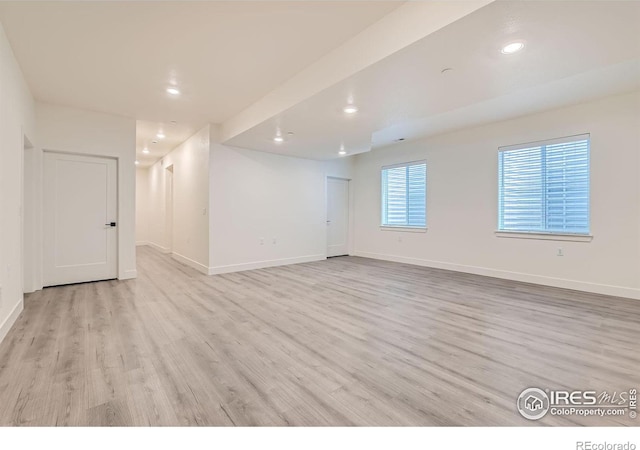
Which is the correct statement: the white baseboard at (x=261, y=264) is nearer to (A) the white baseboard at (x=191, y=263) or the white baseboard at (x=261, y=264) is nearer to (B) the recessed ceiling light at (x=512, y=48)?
(A) the white baseboard at (x=191, y=263)

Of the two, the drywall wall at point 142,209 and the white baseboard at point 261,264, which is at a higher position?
the drywall wall at point 142,209

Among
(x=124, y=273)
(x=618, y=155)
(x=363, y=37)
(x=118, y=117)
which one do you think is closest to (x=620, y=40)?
(x=363, y=37)

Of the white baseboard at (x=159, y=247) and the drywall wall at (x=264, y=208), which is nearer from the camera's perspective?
the drywall wall at (x=264, y=208)

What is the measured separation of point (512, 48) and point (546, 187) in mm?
3268

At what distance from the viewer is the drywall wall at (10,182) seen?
258cm

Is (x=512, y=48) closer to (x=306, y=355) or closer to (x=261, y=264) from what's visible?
(x=306, y=355)

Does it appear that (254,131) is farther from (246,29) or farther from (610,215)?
(610,215)

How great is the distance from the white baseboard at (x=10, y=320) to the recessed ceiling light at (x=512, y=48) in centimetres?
481

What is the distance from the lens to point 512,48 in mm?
2346

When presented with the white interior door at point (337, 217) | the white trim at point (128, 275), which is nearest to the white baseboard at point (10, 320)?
the white trim at point (128, 275)

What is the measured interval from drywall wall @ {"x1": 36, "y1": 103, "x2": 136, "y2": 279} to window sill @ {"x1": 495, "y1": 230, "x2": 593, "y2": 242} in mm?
6360

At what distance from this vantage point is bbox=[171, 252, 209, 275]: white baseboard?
546 cm

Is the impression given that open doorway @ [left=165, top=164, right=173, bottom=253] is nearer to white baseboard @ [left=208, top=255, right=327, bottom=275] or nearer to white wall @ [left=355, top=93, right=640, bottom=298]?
white baseboard @ [left=208, top=255, right=327, bottom=275]

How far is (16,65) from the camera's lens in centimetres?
311
